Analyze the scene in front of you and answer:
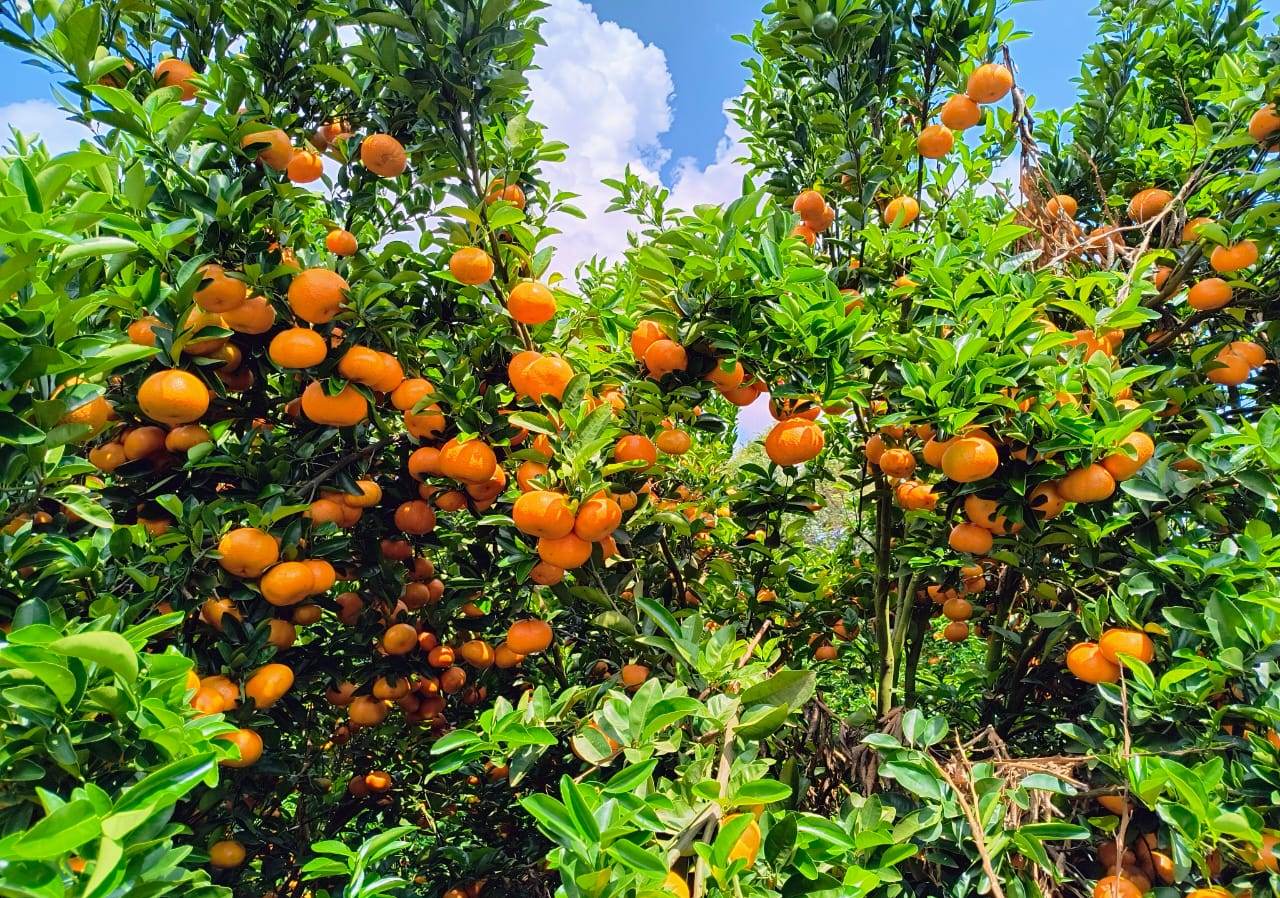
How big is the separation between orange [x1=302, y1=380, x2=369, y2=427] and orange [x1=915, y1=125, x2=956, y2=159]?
1.80 m

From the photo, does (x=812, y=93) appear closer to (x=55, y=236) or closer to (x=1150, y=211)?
(x=1150, y=211)

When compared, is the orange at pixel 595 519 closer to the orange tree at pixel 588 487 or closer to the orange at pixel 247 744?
the orange tree at pixel 588 487

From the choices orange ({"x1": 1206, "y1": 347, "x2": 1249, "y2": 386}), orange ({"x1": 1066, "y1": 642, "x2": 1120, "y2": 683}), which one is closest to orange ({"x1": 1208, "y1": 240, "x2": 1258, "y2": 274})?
orange ({"x1": 1206, "y1": 347, "x2": 1249, "y2": 386})

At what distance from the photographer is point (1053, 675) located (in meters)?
1.96

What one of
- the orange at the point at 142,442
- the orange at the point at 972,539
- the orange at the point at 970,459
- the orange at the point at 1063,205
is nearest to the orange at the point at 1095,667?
the orange at the point at 972,539

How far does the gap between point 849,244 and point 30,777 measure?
2153 millimetres

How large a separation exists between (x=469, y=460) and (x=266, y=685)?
0.66 meters

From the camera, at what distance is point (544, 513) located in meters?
1.32

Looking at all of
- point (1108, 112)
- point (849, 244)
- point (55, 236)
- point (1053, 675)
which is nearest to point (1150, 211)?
point (1108, 112)

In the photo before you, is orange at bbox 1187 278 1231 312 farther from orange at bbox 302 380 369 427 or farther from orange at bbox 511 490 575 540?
orange at bbox 302 380 369 427

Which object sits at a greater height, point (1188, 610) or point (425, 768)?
point (1188, 610)

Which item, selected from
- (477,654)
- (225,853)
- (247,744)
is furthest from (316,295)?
(225,853)

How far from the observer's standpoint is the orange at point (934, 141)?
205 cm

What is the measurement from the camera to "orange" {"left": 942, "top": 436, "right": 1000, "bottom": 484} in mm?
1364
